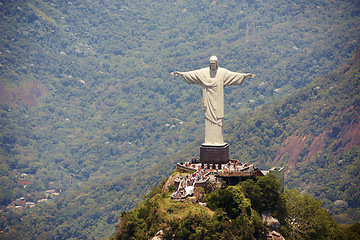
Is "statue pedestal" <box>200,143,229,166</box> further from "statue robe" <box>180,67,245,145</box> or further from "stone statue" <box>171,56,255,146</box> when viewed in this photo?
"statue robe" <box>180,67,245,145</box>

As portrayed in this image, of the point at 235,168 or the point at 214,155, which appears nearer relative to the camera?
the point at 235,168

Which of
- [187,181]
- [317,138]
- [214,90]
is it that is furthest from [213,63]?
[317,138]

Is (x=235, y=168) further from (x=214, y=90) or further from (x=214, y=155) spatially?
(x=214, y=90)

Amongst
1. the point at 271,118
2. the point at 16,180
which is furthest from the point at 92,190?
the point at 271,118

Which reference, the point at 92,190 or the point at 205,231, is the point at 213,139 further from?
the point at 92,190

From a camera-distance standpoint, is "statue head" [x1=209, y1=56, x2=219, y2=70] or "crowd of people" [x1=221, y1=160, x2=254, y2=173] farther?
"statue head" [x1=209, y1=56, x2=219, y2=70]

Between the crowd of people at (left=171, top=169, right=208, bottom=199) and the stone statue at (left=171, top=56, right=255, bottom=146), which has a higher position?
the stone statue at (left=171, top=56, right=255, bottom=146)

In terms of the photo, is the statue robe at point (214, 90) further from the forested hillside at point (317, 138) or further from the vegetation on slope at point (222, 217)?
the forested hillside at point (317, 138)

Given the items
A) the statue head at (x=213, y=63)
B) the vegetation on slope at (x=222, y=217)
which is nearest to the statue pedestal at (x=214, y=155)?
the vegetation on slope at (x=222, y=217)

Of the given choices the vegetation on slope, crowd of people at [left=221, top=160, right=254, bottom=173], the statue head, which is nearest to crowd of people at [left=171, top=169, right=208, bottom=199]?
the vegetation on slope
